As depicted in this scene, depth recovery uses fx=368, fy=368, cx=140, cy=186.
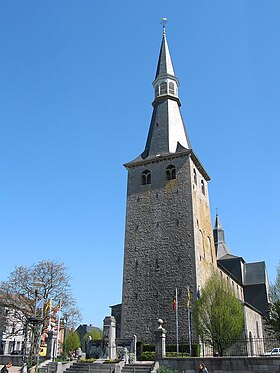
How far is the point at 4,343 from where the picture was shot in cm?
5156

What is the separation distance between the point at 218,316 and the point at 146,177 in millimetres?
16945

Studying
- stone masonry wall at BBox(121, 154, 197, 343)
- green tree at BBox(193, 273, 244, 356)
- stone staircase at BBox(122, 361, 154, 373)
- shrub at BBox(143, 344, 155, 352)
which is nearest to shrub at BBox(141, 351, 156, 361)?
shrub at BBox(143, 344, 155, 352)

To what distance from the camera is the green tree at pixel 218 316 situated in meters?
24.4

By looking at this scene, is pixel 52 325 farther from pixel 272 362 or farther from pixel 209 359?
pixel 272 362

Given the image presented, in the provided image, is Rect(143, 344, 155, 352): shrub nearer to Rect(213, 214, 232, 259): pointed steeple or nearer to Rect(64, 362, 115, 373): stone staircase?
Rect(64, 362, 115, 373): stone staircase

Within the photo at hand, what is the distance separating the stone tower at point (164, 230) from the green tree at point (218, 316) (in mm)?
3241

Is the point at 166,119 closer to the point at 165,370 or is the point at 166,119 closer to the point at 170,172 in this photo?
the point at 170,172

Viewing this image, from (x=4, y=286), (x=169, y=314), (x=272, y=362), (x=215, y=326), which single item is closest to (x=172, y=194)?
(x=169, y=314)

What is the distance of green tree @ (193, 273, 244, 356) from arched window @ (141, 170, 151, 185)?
1308cm

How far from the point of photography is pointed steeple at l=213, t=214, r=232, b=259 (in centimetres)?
6128

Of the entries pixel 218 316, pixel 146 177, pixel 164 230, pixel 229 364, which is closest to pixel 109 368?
pixel 229 364

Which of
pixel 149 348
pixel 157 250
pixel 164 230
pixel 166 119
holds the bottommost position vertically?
pixel 149 348

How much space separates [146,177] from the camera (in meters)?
37.7

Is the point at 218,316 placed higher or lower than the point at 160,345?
higher
